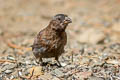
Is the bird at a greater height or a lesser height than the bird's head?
lesser

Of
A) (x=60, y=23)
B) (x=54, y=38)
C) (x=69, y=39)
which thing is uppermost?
(x=60, y=23)

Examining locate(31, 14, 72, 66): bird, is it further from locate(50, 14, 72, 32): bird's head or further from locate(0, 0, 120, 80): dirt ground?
locate(0, 0, 120, 80): dirt ground

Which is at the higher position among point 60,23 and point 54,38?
point 60,23

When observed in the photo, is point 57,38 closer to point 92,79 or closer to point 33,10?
point 92,79

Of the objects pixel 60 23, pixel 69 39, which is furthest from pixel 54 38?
pixel 69 39

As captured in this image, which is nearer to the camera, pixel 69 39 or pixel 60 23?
pixel 60 23

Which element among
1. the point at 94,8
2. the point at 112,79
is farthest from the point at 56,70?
the point at 94,8

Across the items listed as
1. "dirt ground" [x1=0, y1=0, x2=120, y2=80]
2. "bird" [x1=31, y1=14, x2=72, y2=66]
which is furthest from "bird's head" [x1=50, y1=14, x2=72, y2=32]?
"dirt ground" [x1=0, y1=0, x2=120, y2=80]

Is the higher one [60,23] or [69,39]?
[60,23]

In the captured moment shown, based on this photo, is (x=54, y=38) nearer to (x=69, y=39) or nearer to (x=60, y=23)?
(x=60, y=23)
